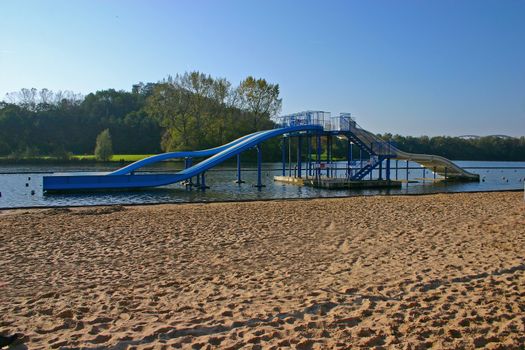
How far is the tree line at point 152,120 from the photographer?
68.8m

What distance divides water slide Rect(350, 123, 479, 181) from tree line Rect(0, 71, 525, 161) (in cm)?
3696

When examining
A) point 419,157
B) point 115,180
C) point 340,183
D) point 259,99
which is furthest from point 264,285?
point 259,99

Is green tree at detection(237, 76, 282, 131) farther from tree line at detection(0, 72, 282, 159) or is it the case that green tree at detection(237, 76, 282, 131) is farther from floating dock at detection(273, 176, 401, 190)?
floating dock at detection(273, 176, 401, 190)

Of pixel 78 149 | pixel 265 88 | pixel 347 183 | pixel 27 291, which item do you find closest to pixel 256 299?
pixel 27 291

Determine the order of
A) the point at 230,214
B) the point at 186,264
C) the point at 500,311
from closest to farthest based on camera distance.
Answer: the point at 500,311, the point at 186,264, the point at 230,214

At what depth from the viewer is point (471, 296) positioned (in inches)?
241

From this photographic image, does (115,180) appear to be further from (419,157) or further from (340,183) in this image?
(419,157)

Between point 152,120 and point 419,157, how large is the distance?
63295 millimetres

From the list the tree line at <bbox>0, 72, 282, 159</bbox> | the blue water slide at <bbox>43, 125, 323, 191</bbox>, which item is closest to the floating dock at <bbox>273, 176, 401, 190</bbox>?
the blue water slide at <bbox>43, 125, 323, 191</bbox>

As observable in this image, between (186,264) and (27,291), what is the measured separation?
2602 mm

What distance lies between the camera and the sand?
489cm

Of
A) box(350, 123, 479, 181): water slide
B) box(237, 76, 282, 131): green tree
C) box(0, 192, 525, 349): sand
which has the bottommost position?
box(0, 192, 525, 349): sand

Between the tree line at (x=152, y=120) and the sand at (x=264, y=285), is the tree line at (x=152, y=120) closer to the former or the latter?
the tree line at (x=152, y=120)

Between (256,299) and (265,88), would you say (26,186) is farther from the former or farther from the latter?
(265,88)
